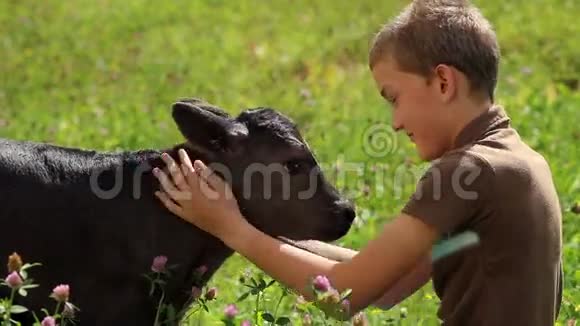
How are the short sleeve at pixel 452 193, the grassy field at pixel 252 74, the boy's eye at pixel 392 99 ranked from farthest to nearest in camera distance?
the grassy field at pixel 252 74, the boy's eye at pixel 392 99, the short sleeve at pixel 452 193

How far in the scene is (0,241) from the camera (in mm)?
4785

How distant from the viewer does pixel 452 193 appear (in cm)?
390

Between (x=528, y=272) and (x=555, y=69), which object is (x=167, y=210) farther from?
(x=555, y=69)

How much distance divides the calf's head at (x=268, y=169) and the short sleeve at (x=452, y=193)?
0.94 m

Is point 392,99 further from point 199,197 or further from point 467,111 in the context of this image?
point 199,197

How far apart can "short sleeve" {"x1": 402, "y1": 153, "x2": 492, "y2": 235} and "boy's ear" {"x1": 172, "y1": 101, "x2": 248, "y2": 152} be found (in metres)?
1.10

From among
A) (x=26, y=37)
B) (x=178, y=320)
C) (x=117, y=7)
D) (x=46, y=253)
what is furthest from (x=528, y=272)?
(x=117, y=7)

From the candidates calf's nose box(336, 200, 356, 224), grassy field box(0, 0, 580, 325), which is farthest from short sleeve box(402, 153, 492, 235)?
grassy field box(0, 0, 580, 325)

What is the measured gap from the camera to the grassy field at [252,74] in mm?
8750

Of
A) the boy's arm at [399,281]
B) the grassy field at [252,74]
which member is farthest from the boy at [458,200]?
the grassy field at [252,74]

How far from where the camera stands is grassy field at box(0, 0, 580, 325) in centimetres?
875

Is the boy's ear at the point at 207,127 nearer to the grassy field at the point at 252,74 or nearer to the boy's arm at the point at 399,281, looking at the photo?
the boy's arm at the point at 399,281

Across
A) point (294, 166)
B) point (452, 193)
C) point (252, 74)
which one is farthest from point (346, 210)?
point (252, 74)

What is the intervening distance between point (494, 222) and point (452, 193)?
0.70 ft
